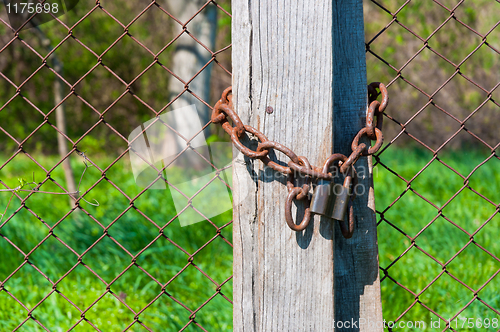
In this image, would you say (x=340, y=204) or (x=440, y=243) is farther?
(x=440, y=243)

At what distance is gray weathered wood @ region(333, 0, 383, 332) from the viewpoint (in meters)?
1.08

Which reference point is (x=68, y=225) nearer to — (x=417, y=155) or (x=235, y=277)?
(x=235, y=277)

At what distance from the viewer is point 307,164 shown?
94 cm

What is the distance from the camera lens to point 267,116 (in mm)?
1006

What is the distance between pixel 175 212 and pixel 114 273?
1.11 m

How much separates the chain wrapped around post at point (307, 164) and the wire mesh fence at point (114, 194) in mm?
296

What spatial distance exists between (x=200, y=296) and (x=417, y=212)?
2237mm

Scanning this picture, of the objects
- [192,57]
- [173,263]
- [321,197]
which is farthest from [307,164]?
[192,57]

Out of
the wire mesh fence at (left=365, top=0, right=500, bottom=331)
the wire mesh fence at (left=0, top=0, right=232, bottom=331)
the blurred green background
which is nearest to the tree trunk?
the wire mesh fence at (left=0, top=0, right=232, bottom=331)

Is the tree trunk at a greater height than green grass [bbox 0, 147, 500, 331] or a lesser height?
greater

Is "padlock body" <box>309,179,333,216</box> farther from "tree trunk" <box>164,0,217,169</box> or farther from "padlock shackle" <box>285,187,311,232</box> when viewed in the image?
"tree trunk" <box>164,0,217,169</box>

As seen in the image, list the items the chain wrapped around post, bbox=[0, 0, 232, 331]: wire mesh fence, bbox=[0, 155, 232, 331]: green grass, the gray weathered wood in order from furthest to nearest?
bbox=[0, 155, 232, 331]: green grass < bbox=[0, 0, 232, 331]: wire mesh fence < the gray weathered wood < the chain wrapped around post

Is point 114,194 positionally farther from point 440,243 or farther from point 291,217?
point 291,217

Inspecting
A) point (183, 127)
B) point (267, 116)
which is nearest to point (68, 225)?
point (183, 127)
